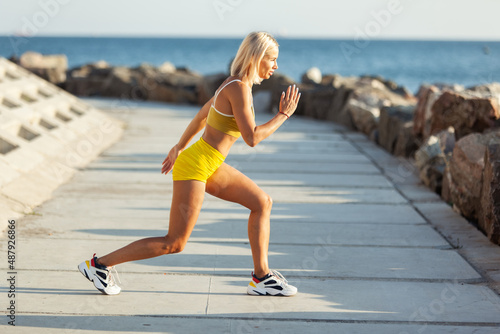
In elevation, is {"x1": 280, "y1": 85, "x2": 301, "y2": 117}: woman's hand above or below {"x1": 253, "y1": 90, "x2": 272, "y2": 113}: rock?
above

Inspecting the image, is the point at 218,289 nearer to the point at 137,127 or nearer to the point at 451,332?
the point at 451,332

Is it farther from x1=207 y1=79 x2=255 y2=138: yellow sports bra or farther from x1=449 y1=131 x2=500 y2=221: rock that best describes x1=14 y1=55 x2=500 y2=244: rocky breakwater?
x1=207 y1=79 x2=255 y2=138: yellow sports bra

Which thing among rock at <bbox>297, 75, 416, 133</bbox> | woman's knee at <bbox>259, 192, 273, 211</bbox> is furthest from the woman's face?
rock at <bbox>297, 75, 416, 133</bbox>

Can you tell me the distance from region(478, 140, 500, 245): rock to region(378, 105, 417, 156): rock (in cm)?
381

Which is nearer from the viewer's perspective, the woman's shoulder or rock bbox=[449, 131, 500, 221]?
the woman's shoulder

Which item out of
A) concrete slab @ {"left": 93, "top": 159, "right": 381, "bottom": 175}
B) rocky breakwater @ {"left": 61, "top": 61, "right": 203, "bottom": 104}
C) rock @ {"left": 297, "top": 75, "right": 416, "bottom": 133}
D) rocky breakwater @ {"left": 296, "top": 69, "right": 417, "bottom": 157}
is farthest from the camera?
rocky breakwater @ {"left": 61, "top": 61, "right": 203, "bottom": 104}

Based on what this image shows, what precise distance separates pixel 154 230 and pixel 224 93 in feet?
7.11

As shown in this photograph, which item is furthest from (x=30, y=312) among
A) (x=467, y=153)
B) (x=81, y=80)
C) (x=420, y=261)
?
(x=81, y=80)

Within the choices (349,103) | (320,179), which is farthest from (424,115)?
(349,103)

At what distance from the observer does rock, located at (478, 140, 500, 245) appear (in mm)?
5285

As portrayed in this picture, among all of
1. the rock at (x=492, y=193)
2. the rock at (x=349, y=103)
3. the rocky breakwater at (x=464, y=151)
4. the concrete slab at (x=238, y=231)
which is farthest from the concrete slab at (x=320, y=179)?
the rock at (x=349, y=103)

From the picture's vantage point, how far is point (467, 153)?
6.20 meters

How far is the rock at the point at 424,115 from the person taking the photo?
8.91 meters

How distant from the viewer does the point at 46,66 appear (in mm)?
24984
